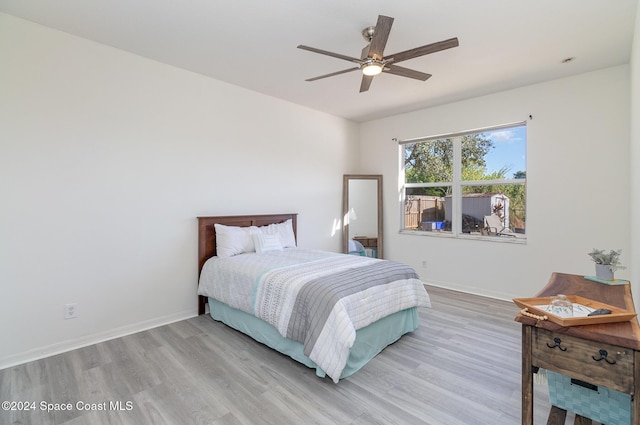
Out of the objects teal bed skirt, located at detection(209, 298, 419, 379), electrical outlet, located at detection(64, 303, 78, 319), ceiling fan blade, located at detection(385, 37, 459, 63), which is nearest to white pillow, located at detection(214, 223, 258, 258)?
teal bed skirt, located at detection(209, 298, 419, 379)

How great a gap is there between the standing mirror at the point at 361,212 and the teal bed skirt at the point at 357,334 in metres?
2.37

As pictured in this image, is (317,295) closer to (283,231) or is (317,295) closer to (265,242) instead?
(265,242)

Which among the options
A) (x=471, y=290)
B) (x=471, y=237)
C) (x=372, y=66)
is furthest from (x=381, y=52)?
(x=471, y=290)

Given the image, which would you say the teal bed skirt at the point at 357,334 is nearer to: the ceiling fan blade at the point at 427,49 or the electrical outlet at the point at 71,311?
the electrical outlet at the point at 71,311

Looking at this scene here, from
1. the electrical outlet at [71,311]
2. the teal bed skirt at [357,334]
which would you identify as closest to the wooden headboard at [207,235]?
the teal bed skirt at [357,334]

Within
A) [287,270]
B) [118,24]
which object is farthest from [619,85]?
[118,24]

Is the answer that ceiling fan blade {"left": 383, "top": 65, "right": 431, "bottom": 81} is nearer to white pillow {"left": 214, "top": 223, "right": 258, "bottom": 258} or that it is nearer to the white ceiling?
the white ceiling

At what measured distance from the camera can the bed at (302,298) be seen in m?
2.19

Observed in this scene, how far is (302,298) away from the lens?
237cm

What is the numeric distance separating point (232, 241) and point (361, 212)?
257cm

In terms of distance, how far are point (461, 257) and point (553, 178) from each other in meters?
1.51

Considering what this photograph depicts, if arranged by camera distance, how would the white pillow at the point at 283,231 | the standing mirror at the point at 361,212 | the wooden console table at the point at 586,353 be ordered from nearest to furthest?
the wooden console table at the point at 586,353 → the white pillow at the point at 283,231 → the standing mirror at the point at 361,212

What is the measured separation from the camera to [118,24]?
100 inches

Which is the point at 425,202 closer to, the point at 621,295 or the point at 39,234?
the point at 621,295
